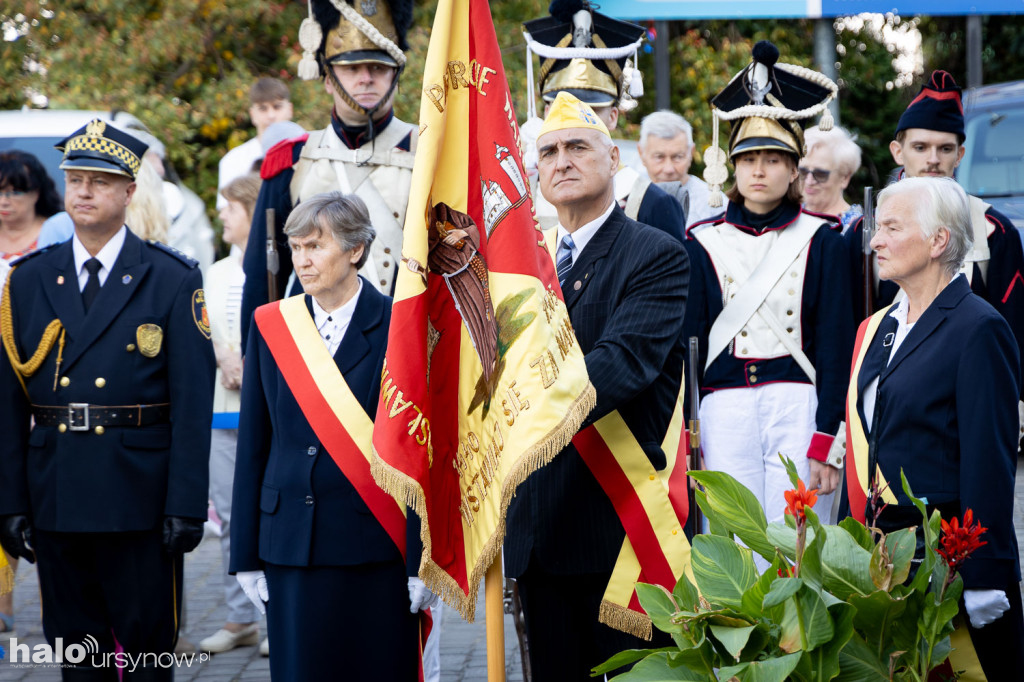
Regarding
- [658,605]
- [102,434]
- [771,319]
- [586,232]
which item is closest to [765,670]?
[658,605]

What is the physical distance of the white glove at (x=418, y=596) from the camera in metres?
3.99

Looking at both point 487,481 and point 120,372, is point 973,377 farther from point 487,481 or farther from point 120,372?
point 120,372

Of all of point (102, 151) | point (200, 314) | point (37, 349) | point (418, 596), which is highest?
point (102, 151)

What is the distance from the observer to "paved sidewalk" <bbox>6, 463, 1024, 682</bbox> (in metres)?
5.67

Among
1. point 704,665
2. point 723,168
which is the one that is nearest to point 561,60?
point 723,168

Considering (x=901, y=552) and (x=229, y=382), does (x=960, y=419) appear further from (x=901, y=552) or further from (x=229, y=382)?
(x=229, y=382)

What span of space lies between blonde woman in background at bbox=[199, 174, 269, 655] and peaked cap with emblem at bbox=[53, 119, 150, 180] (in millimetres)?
1432

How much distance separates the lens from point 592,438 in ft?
12.1

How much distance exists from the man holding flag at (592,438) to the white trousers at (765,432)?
128 cm

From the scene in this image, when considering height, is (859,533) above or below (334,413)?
below

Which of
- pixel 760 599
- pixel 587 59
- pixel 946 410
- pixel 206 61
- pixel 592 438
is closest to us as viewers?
pixel 760 599

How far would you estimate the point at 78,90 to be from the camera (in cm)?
1239

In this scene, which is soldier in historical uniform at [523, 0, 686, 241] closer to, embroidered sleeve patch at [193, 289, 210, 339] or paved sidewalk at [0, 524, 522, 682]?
embroidered sleeve patch at [193, 289, 210, 339]

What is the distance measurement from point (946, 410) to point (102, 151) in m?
3.01
